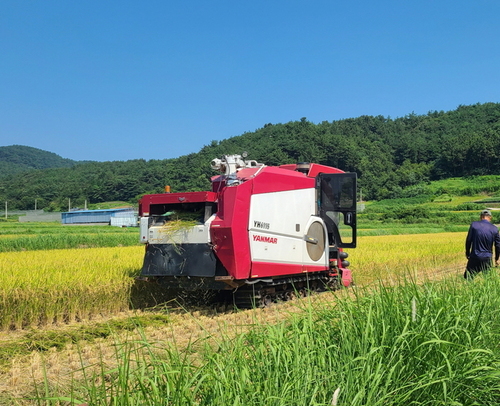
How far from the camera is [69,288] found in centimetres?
835

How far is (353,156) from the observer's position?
284ft

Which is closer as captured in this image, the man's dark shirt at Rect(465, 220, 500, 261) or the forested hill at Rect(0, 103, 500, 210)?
the man's dark shirt at Rect(465, 220, 500, 261)

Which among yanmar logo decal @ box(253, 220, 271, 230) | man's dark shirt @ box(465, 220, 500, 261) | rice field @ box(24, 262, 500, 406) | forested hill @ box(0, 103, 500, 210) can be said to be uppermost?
forested hill @ box(0, 103, 500, 210)

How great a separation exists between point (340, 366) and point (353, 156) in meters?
85.6

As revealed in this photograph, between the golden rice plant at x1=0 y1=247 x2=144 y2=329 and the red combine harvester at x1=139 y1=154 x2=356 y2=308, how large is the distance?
32.6 inches

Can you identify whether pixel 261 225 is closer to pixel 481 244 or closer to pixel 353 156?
pixel 481 244

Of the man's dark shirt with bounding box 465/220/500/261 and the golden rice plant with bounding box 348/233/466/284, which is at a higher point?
the man's dark shirt with bounding box 465/220/500/261

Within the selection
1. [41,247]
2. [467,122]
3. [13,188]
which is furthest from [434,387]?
[467,122]

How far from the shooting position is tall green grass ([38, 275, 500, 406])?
114 inches

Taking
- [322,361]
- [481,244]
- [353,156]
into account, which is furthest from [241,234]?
[353,156]

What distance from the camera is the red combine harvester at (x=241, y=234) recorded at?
26.7 feet

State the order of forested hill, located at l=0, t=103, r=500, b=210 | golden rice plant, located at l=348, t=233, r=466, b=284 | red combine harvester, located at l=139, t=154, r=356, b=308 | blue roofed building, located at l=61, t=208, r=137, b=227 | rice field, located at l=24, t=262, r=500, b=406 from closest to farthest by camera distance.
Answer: rice field, located at l=24, t=262, r=500, b=406
red combine harvester, located at l=139, t=154, r=356, b=308
golden rice plant, located at l=348, t=233, r=466, b=284
blue roofed building, located at l=61, t=208, r=137, b=227
forested hill, located at l=0, t=103, r=500, b=210

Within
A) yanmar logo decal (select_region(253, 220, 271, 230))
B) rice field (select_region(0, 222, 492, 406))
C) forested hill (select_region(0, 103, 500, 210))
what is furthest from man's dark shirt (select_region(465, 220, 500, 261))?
forested hill (select_region(0, 103, 500, 210))

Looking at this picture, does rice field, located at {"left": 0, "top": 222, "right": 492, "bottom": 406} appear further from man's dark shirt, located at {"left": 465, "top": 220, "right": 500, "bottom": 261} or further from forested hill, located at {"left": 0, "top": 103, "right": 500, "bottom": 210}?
forested hill, located at {"left": 0, "top": 103, "right": 500, "bottom": 210}
